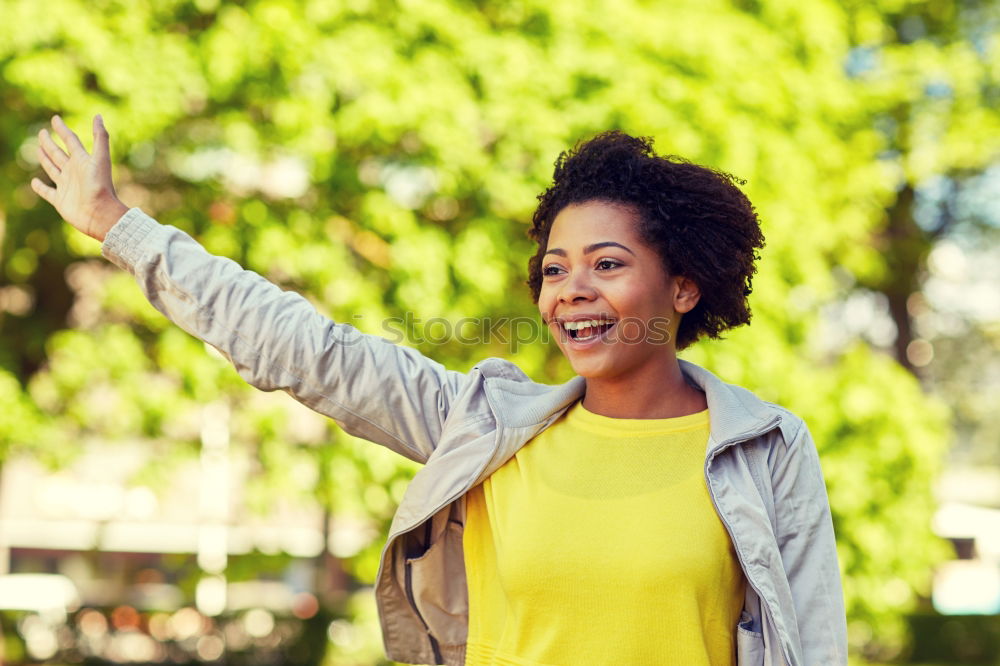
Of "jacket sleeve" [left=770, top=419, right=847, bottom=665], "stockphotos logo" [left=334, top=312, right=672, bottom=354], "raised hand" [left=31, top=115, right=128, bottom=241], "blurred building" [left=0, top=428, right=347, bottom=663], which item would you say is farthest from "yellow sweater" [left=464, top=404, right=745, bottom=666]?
"blurred building" [left=0, top=428, right=347, bottom=663]

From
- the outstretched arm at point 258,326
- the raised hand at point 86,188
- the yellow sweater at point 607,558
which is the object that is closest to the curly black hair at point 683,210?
the yellow sweater at point 607,558

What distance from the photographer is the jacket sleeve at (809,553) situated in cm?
197

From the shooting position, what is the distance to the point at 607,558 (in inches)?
77.2

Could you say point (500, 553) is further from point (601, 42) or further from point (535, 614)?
point (601, 42)

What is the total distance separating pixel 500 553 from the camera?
206 centimetres

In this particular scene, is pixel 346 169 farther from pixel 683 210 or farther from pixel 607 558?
pixel 607 558

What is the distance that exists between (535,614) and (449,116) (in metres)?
4.95

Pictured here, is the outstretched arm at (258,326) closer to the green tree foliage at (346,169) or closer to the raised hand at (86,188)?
the raised hand at (86,188)

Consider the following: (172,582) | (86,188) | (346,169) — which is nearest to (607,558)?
(86,188)

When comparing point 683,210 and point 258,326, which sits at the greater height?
point 683,210

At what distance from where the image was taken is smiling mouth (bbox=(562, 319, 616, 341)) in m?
2.14

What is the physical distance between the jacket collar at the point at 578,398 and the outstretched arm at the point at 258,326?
0.46 ft

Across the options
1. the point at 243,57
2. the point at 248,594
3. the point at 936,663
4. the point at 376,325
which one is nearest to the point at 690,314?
the point at 376,325

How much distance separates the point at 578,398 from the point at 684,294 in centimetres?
32
